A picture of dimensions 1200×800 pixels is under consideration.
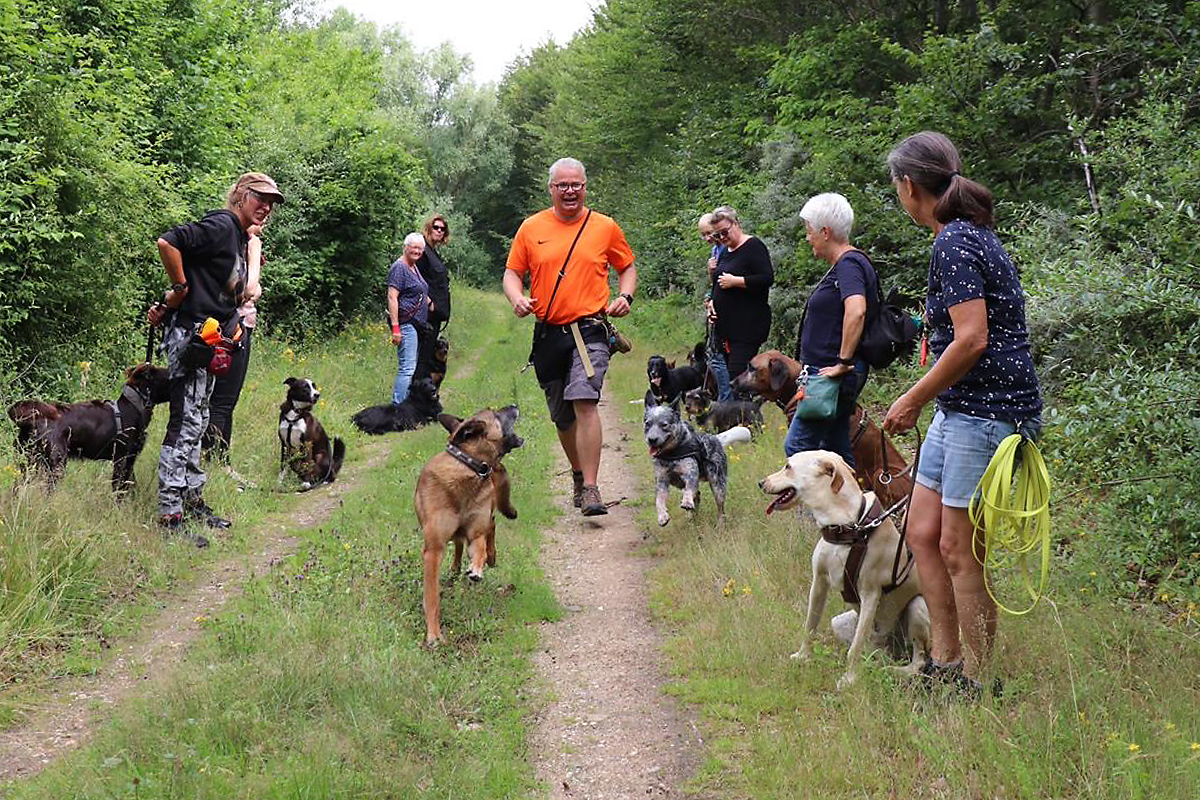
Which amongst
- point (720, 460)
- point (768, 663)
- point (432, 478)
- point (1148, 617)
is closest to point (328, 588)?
point (432, 478)

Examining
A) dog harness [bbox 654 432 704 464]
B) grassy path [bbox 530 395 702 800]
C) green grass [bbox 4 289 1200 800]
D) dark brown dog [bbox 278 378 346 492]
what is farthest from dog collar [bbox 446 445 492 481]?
dark brown dog [bbox 278 378 346 492]

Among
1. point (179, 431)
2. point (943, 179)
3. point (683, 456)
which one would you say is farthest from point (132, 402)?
point (943, 179)

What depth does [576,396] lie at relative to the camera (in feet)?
23.8

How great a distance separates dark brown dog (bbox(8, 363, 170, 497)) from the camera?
6.39 metres

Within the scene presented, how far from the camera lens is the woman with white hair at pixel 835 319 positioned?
17.4 ft

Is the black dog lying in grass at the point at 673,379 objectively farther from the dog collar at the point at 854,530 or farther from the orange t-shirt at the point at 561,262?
the dog collar at the point at 854,530

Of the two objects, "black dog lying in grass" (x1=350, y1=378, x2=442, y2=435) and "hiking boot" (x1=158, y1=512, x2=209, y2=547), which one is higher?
"black dog lying in grass" (x1=350, y1=378, x2=442, y2=435)

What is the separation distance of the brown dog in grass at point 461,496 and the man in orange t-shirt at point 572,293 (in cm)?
156

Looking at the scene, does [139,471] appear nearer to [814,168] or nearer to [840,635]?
[840,635]

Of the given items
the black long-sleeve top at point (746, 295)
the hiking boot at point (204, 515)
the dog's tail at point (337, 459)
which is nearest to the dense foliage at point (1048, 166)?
the black long-sleeve top at point (746, 295)

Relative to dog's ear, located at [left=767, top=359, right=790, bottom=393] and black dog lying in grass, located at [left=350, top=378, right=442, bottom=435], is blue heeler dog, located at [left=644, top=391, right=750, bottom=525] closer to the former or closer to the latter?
dog's ear, located at [left=767, top=359, right=790, bottom=393]

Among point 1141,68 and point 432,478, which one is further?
point 1141,68

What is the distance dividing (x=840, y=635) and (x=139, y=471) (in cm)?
526

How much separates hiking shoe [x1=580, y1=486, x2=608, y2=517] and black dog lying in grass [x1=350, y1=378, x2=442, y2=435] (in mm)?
3957
